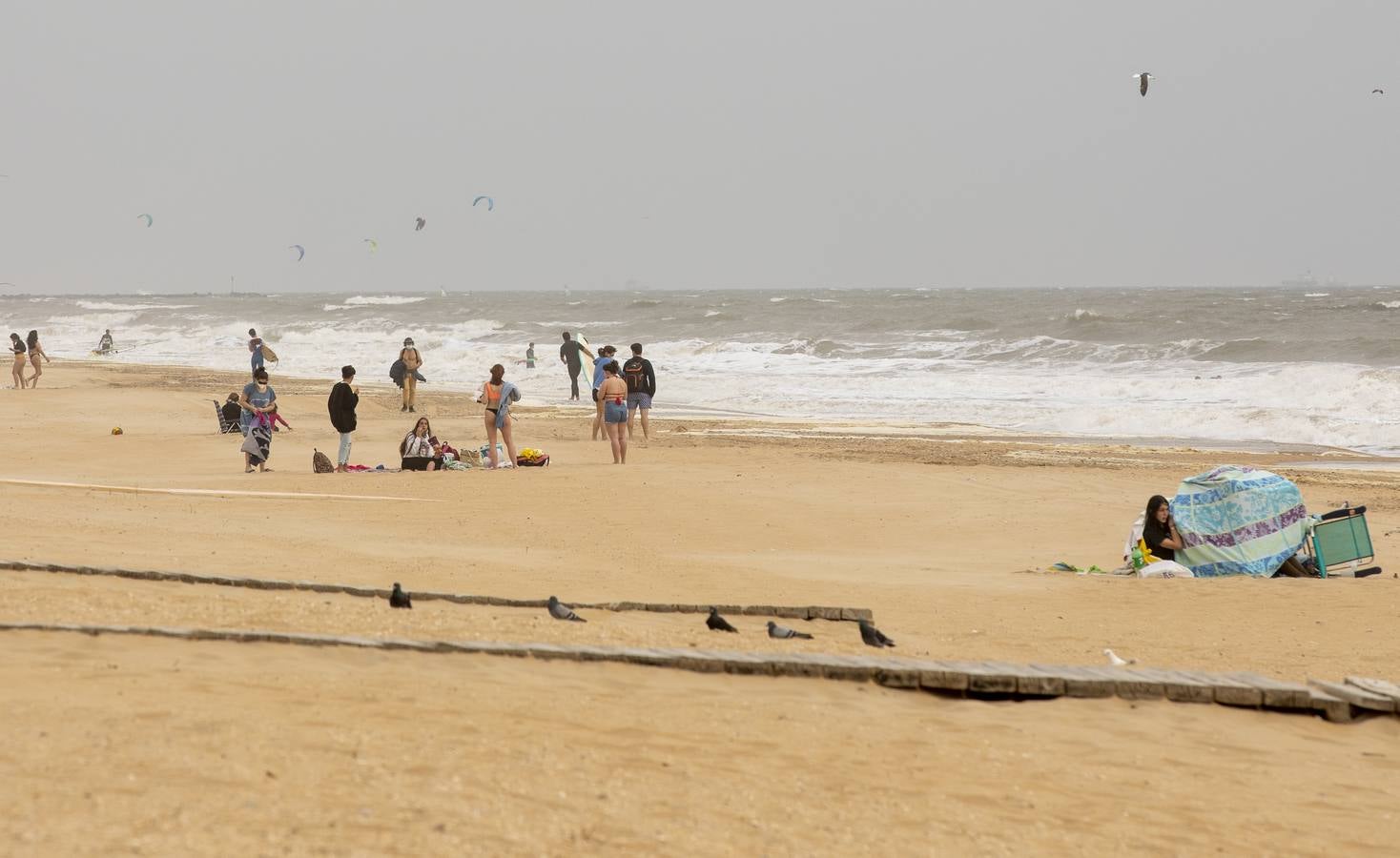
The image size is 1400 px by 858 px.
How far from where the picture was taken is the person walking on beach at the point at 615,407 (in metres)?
16.8

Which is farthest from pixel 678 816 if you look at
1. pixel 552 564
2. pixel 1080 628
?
pixel 552 564

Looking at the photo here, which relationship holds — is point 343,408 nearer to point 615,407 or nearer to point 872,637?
point 615,407

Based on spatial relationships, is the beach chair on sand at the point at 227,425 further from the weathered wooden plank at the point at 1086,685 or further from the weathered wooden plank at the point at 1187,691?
the weathered wooden plank at the point at 1187,691

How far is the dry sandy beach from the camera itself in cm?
427

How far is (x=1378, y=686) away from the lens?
6.30 m

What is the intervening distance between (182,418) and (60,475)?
8.85 meters

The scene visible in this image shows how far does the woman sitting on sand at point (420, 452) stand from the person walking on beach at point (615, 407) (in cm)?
216

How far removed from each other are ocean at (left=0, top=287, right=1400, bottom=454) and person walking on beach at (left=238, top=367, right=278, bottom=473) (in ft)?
41.0

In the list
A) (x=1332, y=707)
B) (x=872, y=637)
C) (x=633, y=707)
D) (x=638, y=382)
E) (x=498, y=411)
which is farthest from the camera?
(x=638, y=382)

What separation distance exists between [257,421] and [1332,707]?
12.8 metres

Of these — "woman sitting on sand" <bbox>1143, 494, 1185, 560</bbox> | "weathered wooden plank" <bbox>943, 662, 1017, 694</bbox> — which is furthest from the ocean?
Answer: "weathered wooden plank" <bbox>943, 662, 1017, 694</bbox>

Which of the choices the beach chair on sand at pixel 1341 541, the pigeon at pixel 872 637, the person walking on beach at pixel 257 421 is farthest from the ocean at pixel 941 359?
the pigeon at pixel 872 637

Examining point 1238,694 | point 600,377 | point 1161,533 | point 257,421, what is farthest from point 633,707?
point 600,377

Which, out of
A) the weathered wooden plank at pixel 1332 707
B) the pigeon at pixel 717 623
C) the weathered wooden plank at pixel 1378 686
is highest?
the pigeon at pixel 717 623
